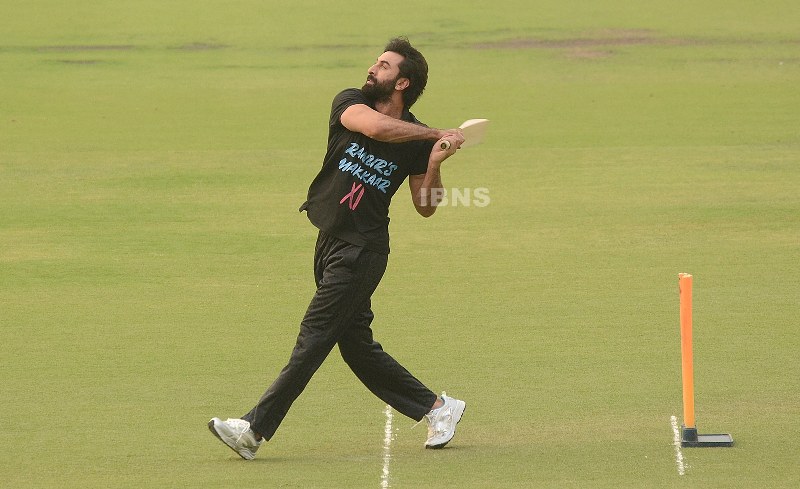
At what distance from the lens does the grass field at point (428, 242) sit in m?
7.60

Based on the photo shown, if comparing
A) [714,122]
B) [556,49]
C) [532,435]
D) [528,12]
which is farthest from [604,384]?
[528,12]

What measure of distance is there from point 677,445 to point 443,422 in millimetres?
1246

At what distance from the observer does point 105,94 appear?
2091 centimetres

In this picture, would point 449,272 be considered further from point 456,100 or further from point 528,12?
point 528,12

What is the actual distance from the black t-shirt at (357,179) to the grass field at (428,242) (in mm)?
1184

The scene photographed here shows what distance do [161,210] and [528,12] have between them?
1194 cm

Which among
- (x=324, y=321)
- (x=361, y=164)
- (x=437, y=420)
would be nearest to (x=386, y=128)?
(x=361, y=164)

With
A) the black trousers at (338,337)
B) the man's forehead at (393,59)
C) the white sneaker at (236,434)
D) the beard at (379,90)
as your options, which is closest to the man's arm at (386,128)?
the beard at (379,90)

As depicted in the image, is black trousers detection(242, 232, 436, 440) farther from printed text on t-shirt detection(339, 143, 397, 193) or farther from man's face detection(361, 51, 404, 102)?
man's face detection(361, 51, 404, 102)

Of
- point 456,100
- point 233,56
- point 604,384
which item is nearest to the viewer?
point 604,384

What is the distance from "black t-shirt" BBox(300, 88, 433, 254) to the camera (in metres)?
7.33

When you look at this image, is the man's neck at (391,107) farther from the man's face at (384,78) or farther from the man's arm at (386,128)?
the man's arm at (386,128)

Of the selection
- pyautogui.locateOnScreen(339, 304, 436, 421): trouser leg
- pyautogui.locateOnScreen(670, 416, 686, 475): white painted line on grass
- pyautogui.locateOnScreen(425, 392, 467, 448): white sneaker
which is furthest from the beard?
pyautogui.locateOnScreen(670, 416, 686, 475): white painted line on grass

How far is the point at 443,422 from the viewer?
24.6ft
